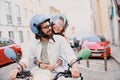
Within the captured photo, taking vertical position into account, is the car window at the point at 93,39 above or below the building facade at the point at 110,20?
below

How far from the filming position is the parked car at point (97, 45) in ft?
48.6

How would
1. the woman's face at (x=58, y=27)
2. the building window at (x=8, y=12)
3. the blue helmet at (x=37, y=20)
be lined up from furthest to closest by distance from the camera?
the building window at (x=8, y=12)
the woman's face at (x=58, y=27)
the blue helmet at (x=37, y=20)

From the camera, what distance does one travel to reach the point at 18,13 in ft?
113

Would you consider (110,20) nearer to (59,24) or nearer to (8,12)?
(8,12)

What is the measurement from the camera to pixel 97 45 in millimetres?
15266

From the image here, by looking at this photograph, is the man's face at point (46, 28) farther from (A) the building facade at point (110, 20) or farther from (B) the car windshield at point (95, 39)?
(B) the car windshield at point (95, 39)

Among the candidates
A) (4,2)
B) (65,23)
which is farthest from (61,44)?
(4,2)

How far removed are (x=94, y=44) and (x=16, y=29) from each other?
18723 millimetres

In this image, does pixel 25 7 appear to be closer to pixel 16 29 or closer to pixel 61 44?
pixel 16 29

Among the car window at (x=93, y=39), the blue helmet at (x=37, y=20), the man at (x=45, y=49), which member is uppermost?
the blue helmet at (x=37, y=20)

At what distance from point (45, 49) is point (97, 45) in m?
12.3

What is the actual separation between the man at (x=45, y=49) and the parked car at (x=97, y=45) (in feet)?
38.3

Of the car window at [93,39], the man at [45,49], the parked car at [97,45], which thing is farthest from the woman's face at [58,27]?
the car window at [93,39]

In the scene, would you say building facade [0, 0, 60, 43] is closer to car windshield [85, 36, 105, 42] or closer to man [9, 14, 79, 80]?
car windshield [85, 36, 105, 42]
